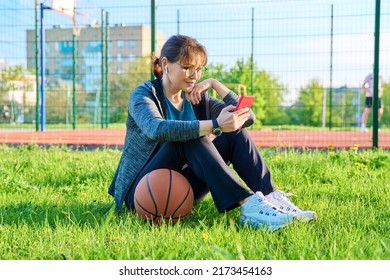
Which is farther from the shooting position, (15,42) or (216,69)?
(216,69)

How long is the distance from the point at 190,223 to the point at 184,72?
81 cm

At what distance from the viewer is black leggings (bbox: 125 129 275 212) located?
104 inches

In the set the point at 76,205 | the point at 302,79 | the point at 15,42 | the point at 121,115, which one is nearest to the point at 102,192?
the point at 76,205

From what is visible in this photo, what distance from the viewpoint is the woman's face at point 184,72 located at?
284cm

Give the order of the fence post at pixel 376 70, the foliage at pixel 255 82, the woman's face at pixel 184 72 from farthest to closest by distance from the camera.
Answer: the foliage at pixel 255 82 → the fence post at pixel 376 70 → the woman's face at pixel 184 72

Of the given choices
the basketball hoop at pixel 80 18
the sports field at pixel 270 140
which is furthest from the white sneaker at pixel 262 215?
the basketball hoop at pixel 80 18

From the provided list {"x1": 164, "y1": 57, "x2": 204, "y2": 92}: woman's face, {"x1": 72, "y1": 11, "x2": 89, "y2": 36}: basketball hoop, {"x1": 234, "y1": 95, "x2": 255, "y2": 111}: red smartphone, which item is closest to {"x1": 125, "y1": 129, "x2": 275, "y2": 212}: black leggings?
{"x1": 234, "y1": 95, "x2": 255, "y2": 111}: red smartphone

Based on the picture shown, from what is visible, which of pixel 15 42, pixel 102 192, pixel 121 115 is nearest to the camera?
pixel 102 192

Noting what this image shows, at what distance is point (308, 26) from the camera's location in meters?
8.40

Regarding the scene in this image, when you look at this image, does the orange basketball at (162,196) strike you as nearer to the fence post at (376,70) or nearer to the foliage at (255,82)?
the fence post at (376,70)

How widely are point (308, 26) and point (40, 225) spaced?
6.67m

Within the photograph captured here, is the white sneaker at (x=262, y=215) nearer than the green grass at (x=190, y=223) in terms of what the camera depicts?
No

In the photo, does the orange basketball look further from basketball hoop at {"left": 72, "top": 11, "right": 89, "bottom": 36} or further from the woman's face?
basketball hoop at {"left": 72, "top": 11, "right": 89, "bottom": 36}
